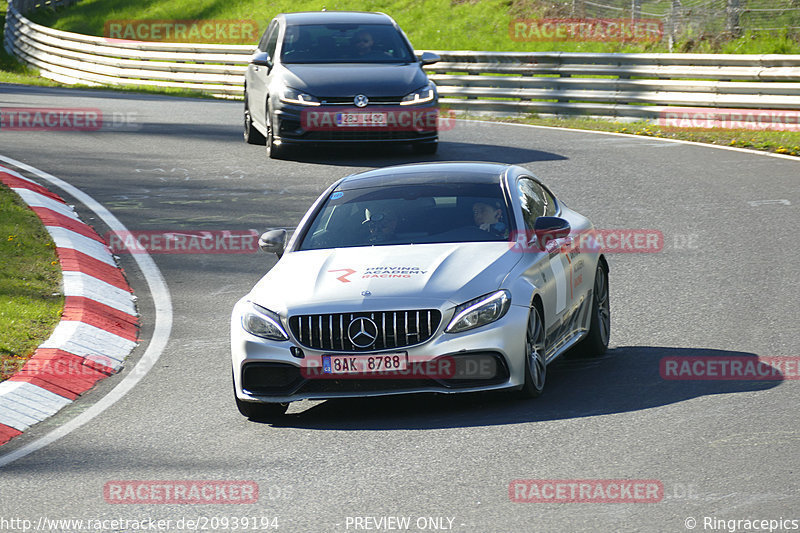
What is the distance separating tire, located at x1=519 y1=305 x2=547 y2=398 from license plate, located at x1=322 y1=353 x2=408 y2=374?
2.55ft

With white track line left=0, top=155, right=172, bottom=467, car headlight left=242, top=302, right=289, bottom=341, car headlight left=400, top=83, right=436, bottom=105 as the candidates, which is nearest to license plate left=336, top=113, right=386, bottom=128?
car headlight left=400, top=83, right=436, bottom=105

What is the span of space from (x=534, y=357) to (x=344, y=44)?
11260 mm

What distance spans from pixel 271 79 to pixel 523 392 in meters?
11.0

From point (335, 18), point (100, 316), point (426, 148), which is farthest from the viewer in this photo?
point (335, 18)

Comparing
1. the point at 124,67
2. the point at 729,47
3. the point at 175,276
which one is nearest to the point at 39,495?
the point at 175,276

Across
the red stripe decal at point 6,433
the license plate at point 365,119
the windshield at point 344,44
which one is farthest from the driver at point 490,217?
the windshield at point 344,44

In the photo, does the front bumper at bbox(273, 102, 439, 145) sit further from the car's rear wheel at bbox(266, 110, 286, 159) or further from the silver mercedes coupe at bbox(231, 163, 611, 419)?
the silver mercedes coupe at bbox(231, 163, 611, 419)

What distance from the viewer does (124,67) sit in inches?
1362

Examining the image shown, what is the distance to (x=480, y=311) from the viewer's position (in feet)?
24.9

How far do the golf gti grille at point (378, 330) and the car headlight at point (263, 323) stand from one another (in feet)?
0.71

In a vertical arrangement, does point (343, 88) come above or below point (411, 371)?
below

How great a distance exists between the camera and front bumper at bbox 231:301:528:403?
7469mm

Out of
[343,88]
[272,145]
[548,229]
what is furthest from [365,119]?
[548,229]

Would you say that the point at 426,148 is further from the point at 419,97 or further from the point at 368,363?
the point at 368,363
